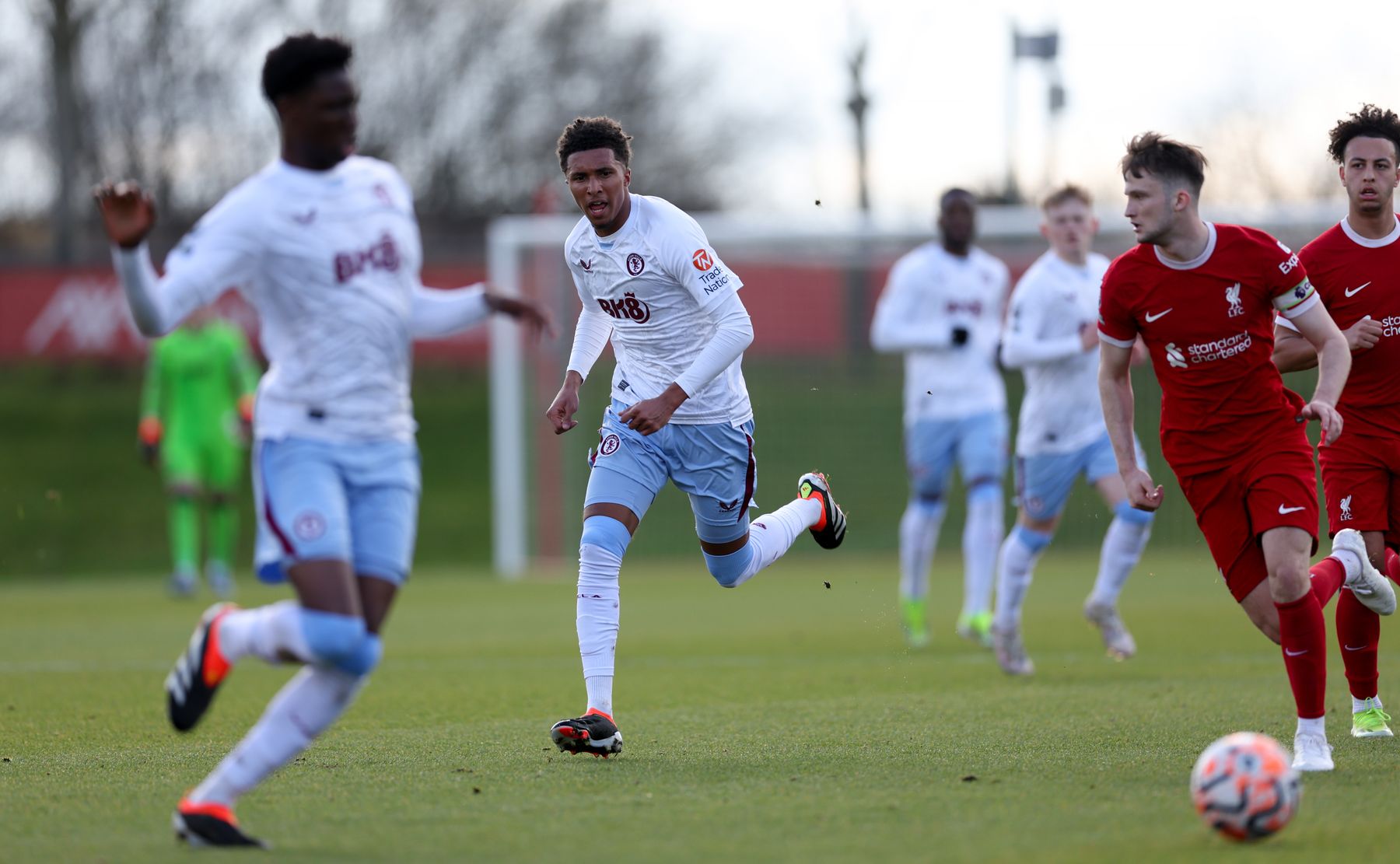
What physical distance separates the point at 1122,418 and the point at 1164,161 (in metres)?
0.95

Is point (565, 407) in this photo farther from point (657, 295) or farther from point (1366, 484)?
point (1366, 484)

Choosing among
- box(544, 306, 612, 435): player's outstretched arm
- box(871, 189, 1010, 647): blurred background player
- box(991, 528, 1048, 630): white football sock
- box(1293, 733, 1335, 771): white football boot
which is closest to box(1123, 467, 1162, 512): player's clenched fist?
box(1293, 733, 1335, 771): white football boot

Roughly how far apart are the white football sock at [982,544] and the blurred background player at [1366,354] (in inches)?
167

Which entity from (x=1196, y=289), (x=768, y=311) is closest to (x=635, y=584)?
(x=768, y=311)

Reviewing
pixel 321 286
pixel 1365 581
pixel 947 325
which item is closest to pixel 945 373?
pixel 947 325

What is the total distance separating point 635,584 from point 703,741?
431 inches

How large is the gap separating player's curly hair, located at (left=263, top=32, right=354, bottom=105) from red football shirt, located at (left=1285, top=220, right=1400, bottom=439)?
3.86 meters

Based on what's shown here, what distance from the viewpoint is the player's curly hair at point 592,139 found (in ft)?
21.6

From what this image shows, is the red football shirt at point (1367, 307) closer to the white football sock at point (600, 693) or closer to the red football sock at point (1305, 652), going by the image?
the red football sock at point (1305, 652)

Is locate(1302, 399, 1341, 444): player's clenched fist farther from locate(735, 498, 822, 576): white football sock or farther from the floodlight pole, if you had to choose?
the floodlight pole

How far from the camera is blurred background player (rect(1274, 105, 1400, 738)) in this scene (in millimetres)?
6574

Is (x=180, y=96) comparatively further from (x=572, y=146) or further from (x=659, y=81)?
(x=572, y=146)

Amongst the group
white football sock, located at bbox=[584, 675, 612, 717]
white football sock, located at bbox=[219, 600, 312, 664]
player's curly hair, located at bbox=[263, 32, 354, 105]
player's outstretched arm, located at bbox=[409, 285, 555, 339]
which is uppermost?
player's curly hair, located at bbox=[263, 32, 354, 105]

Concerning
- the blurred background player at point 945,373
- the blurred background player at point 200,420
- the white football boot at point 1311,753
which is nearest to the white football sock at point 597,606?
the white football boot at point 1311,753
